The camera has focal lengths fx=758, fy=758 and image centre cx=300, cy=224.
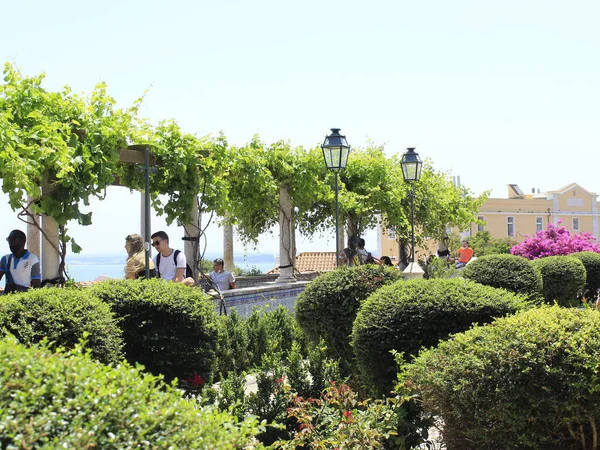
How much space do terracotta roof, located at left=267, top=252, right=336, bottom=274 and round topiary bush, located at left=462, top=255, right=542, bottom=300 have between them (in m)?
13.8

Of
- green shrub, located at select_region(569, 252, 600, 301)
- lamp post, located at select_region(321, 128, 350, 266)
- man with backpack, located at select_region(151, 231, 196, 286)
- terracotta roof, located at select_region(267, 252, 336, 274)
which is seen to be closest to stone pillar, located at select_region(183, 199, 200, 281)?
man with backpack, located at select_region(151, 231, 196, 286)

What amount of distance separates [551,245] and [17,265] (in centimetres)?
1820

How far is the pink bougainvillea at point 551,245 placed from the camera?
23266 mm

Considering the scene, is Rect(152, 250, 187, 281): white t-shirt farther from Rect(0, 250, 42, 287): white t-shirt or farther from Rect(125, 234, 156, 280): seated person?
Rect(0, 250, 42, 287): white t-shirt

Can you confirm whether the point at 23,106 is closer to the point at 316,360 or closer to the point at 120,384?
the point at 316,360

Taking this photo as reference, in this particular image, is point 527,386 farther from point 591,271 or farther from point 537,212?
point 537,212

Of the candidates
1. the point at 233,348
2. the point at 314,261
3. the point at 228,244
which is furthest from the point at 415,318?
the point at 314,261

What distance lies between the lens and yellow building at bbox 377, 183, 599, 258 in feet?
201

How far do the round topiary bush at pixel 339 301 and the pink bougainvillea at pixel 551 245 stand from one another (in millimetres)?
15807

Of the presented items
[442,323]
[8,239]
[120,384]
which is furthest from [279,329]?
[120,384]

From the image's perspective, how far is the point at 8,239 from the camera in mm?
8844

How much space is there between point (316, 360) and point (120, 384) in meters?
4.37

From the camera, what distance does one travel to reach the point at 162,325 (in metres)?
6.92

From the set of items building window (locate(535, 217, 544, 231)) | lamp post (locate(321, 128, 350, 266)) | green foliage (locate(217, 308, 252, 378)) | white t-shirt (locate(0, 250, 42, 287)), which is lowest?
green foliage (locate(217, 308, 252, 378))
